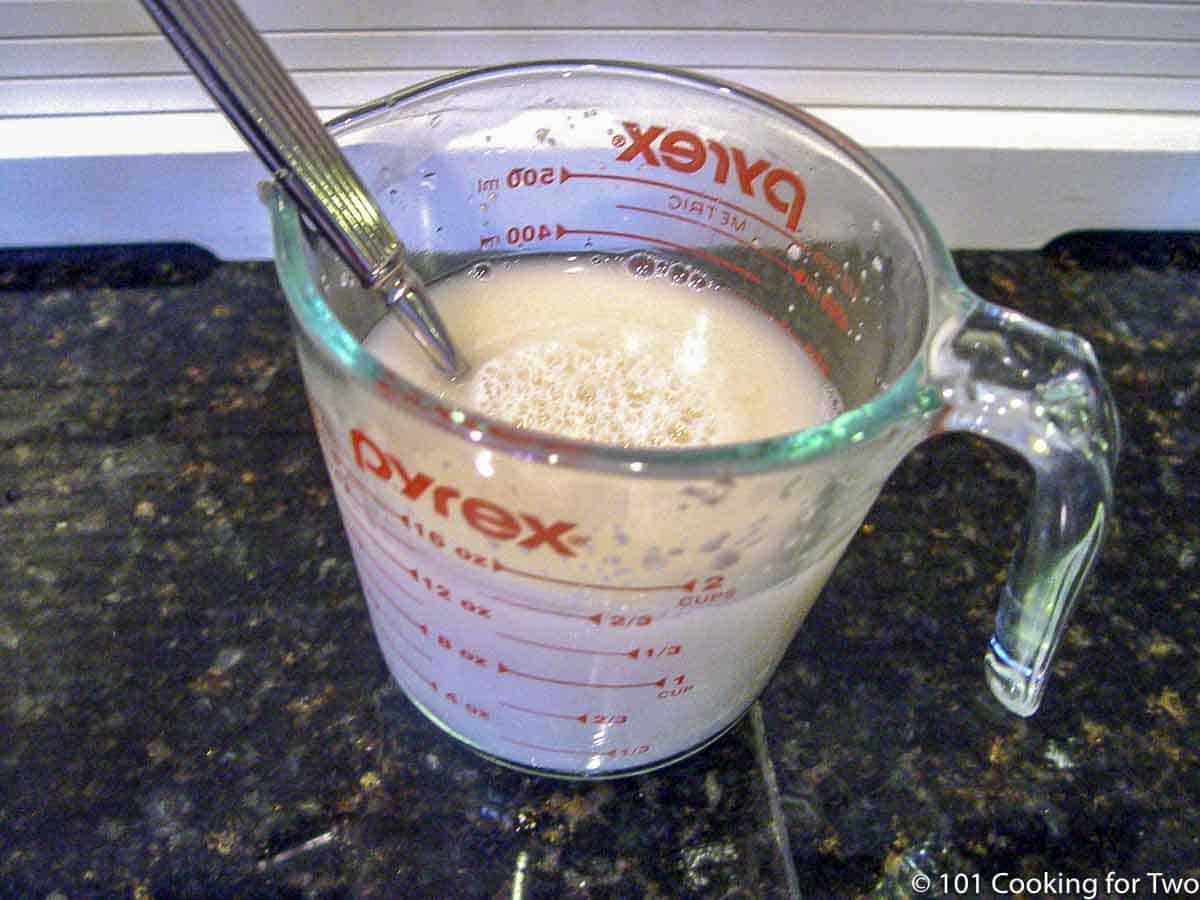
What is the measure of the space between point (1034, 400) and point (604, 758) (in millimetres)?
260

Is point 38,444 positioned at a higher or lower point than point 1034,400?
lower

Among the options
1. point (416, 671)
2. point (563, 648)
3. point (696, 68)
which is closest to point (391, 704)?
point (416, 671)

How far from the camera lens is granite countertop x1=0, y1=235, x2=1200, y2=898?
1.77 feet

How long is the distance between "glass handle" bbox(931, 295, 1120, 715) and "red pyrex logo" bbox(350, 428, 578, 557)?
15 cm

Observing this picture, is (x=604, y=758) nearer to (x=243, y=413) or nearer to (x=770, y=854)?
(x=770, y=854)

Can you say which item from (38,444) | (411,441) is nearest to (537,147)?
(411,441)

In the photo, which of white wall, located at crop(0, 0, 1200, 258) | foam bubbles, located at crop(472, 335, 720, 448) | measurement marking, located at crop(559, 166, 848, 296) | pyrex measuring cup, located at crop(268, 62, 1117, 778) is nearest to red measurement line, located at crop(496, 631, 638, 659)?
pyrex measuring cup, located at crop(268, 62, 1117, 778)

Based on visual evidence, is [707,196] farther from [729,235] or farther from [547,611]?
[547,611]

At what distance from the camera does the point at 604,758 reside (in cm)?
54

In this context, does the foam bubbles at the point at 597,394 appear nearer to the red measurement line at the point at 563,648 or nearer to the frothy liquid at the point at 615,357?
the frothy liquid at the point at 615,357

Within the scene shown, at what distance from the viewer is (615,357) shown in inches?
22.7

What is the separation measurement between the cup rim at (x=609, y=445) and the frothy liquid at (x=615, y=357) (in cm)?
11

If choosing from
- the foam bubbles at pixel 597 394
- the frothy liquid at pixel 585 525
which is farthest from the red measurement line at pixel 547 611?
the foam bubbles at pixel 597 394

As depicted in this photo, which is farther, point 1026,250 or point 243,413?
point 1026,250
